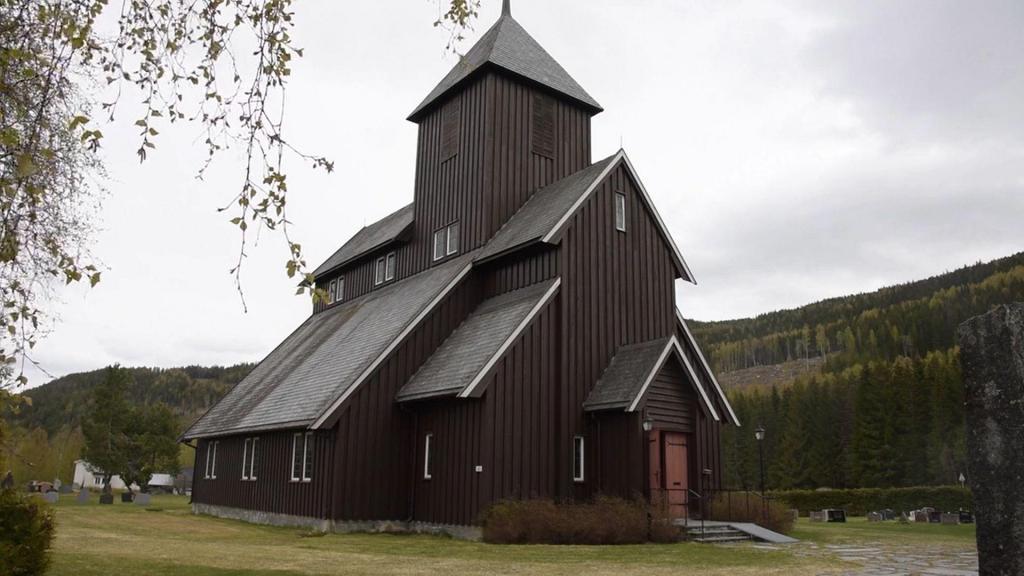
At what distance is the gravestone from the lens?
6746mm

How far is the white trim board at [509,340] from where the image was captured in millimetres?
19656

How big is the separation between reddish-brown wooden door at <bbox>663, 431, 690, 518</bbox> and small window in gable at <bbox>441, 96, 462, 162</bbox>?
12.3 metres

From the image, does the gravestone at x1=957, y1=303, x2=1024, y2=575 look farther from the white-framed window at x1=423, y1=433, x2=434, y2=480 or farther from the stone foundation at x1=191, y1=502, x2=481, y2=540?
the white-framed window at x1=423, y1=433, x2=434, y2=480

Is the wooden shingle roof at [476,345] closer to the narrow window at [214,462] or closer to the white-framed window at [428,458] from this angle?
the white-framed window at [428,458]

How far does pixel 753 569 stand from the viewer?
42.7 ft

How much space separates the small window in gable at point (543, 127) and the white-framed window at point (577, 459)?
10463mm

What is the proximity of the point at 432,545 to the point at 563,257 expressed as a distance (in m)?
8.72

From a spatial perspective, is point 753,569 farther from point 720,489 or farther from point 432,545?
point 720,489

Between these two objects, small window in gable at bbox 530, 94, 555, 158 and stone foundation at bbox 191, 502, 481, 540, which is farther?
small window in gable at bbox 530, 94, 555, 158

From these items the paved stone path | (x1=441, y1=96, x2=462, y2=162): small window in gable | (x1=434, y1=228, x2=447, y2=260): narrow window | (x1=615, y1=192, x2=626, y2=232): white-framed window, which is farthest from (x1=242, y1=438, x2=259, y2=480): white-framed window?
the paved stone path

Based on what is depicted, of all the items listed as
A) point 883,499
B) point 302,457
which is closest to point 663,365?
point 302,457

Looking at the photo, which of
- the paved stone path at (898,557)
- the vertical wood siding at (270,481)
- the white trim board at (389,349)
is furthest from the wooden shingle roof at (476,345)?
the paved stone path at (898,557)

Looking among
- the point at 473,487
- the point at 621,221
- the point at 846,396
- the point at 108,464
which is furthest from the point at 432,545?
the point at 846,396

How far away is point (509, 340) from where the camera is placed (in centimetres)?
2066
